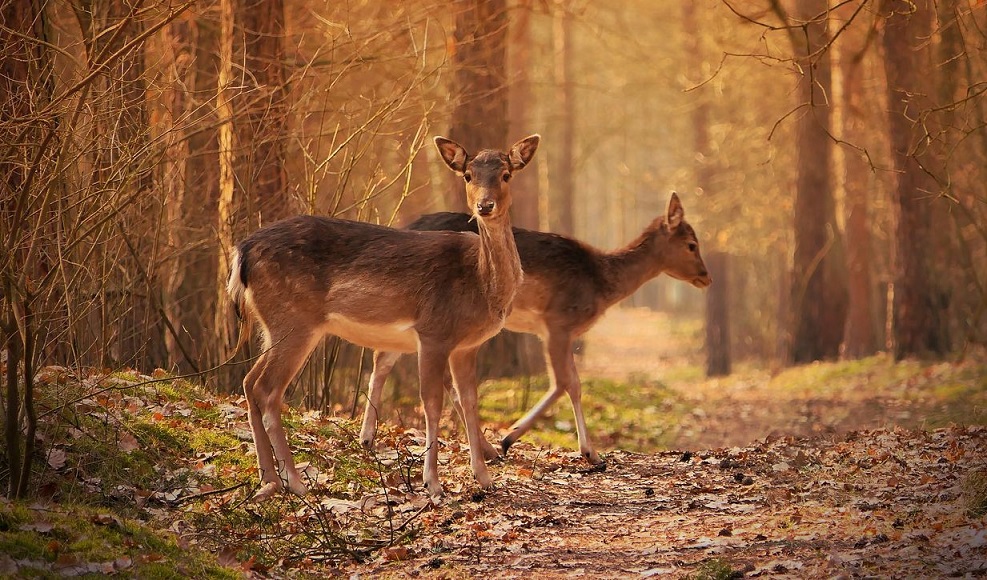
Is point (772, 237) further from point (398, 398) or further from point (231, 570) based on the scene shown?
point (231, 570)

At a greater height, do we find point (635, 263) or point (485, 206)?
point (485, 206)

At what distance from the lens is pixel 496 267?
9539 mm

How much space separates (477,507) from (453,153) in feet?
9.50

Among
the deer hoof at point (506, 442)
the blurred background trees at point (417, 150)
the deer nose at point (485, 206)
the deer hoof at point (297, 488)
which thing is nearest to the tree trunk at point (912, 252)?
the blurred background trees at point (417, 150)

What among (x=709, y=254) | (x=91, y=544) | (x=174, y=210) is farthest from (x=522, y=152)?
(x=709, y=254)

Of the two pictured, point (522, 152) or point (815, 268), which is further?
point (815, 268)

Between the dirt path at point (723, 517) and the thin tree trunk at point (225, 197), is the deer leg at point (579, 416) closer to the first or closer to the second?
the dirt path at point (723, 517)

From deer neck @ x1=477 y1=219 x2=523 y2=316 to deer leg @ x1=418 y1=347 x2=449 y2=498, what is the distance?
0.61 metres

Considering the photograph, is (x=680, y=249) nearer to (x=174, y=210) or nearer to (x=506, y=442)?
(x=506, y=442)

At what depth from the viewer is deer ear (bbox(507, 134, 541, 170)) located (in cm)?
967

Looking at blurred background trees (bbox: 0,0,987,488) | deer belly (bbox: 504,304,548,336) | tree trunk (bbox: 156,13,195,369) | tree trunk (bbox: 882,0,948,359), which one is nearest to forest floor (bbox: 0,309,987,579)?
blurred background trees (bbox: 0,0,987,488)

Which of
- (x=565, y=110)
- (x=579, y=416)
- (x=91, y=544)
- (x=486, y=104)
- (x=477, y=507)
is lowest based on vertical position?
(x=477, y=507)

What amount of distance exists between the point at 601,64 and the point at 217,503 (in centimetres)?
3809

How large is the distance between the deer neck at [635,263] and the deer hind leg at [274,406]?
446cm
